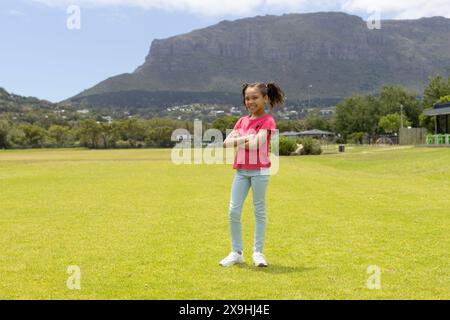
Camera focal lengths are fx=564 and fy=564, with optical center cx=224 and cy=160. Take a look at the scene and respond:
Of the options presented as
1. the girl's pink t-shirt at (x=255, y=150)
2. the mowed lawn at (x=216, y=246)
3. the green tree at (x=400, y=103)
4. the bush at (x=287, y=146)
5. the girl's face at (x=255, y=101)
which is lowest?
the mowed lawn at (x=216, y=246)

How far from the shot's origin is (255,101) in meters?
7.15

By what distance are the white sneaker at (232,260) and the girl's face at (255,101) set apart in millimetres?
1848

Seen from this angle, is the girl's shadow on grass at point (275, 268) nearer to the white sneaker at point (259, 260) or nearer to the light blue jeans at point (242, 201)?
the white sneaker at point (259, 260)

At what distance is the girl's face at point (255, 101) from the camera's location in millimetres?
7152

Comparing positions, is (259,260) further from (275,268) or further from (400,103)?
(400,103)

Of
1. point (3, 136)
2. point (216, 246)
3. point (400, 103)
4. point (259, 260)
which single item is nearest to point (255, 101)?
point (259, 260)

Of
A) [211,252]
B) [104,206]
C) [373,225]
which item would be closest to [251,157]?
[211,252]

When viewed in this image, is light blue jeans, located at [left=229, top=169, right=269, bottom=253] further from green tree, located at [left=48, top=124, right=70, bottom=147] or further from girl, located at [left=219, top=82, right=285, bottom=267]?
green tree, located at [left=48, top=124, right=70, bottom=147]

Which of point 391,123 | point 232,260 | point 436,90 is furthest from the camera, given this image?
point 436,90

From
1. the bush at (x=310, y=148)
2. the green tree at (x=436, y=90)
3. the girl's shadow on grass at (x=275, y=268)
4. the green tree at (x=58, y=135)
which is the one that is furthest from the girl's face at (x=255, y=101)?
the green tree at (x=58, y=135)

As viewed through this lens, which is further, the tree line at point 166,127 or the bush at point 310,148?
the tree line at point 166,127

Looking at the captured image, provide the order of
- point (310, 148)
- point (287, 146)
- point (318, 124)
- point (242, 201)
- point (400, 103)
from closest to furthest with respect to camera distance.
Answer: point (242, 201) < point (287, 146) < point (310, 148) < point (400, 103) < point (318, 124)

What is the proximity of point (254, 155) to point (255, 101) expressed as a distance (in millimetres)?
685
